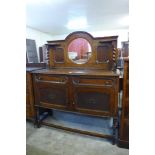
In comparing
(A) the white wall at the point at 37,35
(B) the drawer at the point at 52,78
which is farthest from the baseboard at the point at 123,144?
(A) the white wall at the point at 37,35

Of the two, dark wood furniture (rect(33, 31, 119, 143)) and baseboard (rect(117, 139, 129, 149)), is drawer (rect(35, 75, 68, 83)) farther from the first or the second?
baseboard (rect(117, 139, 129, 149))

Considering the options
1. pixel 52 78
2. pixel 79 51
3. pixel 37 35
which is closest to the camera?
pixel 52 78

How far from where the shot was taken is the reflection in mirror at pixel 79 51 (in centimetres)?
208

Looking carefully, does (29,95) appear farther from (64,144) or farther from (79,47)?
(79,47)

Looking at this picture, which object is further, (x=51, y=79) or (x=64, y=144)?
(x=51, y=79)

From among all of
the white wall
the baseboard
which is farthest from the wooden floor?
the white wall

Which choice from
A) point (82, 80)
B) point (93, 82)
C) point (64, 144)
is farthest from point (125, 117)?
point (64, 144)

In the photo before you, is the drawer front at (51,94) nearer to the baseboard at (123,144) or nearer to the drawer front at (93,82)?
the drawer front at (93,82)

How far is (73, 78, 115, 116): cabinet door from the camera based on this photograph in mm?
1678

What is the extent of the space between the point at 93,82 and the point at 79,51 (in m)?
0.63

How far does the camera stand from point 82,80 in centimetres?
178
